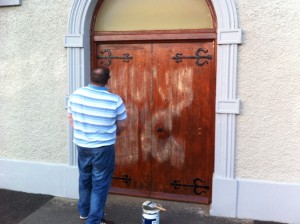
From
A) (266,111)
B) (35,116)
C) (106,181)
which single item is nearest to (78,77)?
(35,116)

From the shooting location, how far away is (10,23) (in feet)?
17.2

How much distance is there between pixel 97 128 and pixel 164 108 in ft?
4.45

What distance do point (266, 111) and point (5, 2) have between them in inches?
155

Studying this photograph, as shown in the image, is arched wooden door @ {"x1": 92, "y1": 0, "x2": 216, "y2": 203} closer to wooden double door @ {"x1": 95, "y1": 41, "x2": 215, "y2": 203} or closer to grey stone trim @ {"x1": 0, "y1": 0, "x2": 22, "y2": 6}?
wooden double door @ {"x1": 95, "y1": 41, "x2": 215, "y2": 203}

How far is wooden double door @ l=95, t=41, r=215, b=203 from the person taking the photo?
15.6 feet

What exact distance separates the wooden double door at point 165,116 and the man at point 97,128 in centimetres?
109

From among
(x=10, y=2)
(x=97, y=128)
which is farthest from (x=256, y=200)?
(x=10, y=2)

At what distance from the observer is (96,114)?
12.5 ft

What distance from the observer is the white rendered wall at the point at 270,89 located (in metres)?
4.19

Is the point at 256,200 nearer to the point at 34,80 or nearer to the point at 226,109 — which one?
the point at 226,109

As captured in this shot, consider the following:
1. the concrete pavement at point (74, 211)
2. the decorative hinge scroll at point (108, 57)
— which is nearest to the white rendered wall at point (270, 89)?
the concrete pavement at point (74, 211)

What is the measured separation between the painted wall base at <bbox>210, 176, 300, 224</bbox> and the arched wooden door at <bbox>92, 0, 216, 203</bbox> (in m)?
0.39

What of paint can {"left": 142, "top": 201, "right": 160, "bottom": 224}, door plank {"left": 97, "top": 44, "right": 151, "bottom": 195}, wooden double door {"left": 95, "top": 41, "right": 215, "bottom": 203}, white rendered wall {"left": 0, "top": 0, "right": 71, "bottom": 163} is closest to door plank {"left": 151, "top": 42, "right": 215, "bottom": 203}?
wooden double door {"left": 95, "top": 41, "right": 215, "bottom": 203}

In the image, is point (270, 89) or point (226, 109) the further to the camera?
point (226, 109)
